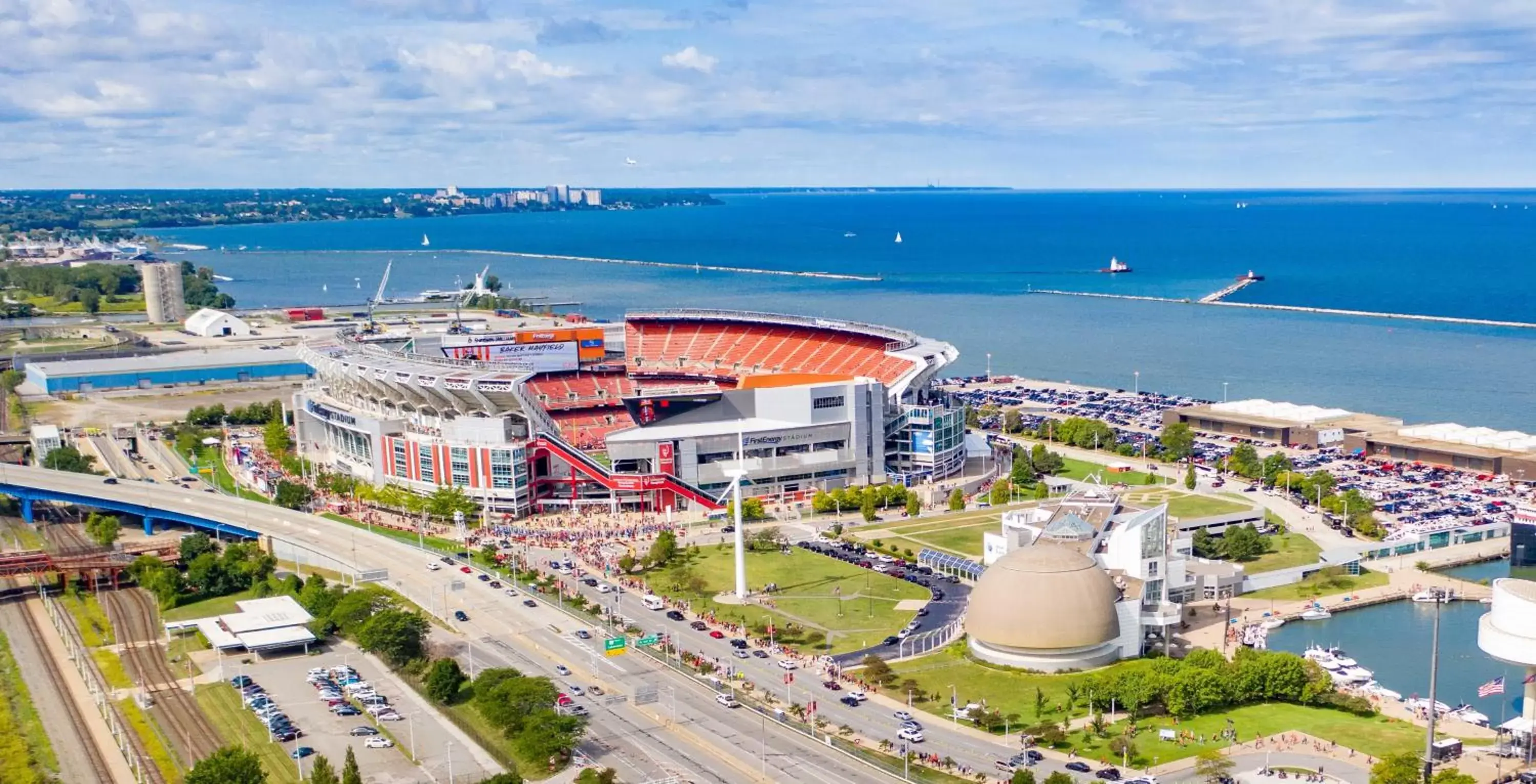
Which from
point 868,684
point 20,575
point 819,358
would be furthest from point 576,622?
point 819,358

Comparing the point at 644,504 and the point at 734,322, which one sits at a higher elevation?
the point at 734,322

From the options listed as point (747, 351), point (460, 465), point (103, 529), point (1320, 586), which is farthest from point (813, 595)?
point (747, 351)

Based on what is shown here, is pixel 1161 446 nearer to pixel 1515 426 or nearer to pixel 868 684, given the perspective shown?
pixel 1515 426

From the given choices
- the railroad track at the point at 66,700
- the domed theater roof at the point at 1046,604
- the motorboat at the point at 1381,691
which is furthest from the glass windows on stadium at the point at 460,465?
the motorboat at the point at 1381,691

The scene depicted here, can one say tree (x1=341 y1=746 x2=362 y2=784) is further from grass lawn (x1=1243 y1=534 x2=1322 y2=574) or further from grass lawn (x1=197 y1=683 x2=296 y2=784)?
grass lawn (x1=1243 y1=534 x2=1322 y2=574)

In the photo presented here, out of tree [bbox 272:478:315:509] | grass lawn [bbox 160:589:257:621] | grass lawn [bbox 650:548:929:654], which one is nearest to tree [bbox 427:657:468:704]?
grass lawn [bbox 650:548:929:654]

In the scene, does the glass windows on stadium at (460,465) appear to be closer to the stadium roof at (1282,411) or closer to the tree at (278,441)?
the tree at (278,441)

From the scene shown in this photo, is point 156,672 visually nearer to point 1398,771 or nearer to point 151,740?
point 151,740
